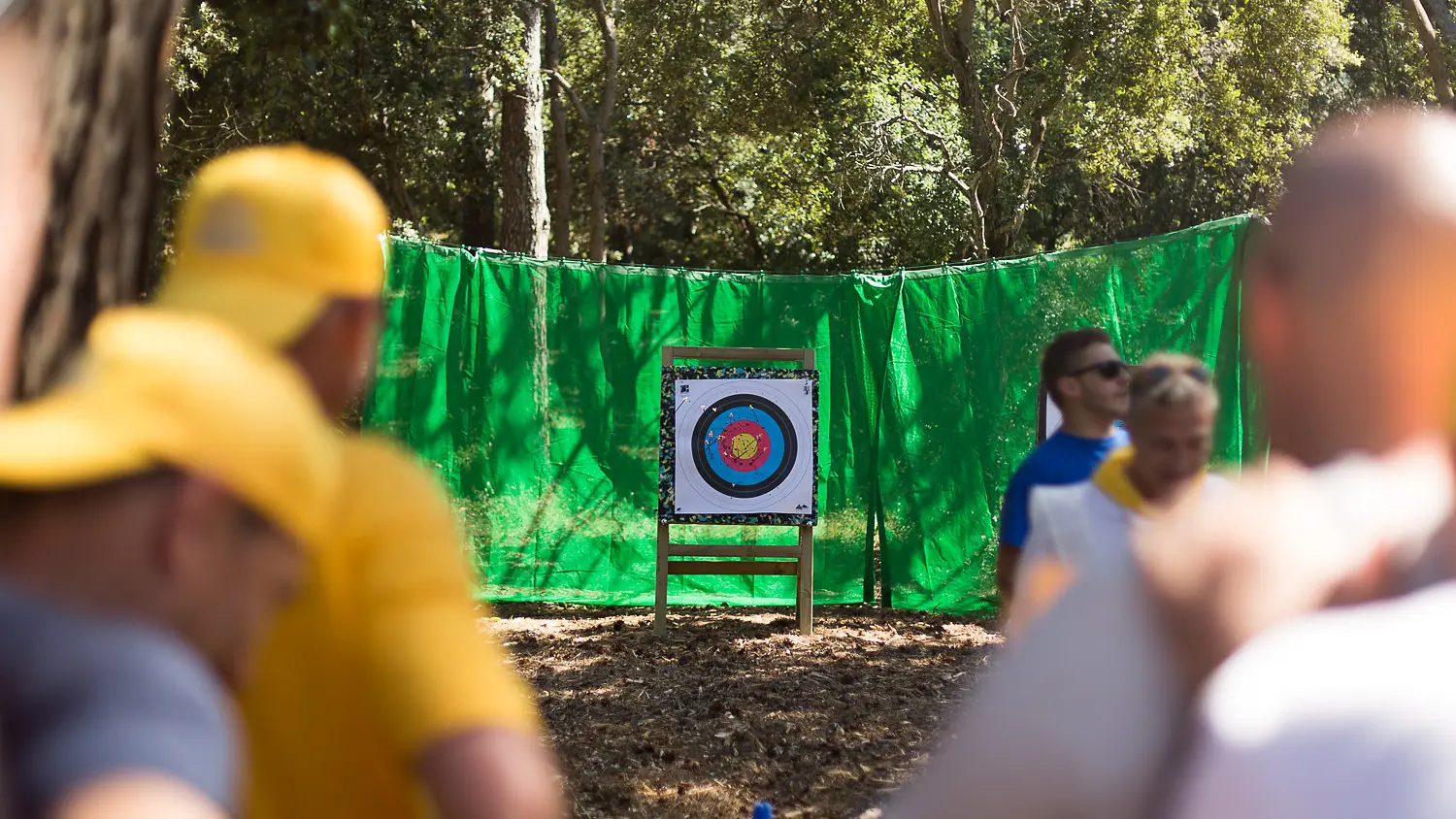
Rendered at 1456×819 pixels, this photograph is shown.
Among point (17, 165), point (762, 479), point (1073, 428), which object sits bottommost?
point (762, 479)

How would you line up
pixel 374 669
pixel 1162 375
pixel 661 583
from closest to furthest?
pixel 374 669, pixel 1162 375, pixel 661 583

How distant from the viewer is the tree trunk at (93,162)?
1.72 meters

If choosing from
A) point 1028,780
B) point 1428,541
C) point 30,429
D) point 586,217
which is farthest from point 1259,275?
point 586,217

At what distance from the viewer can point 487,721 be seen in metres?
0.96

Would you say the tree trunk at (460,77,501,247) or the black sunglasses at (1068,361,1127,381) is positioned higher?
the tree trunk at (460,77,501,247)

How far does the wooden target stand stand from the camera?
23.3ft

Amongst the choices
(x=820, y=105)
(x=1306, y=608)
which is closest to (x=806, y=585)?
(x=1306, y=608)

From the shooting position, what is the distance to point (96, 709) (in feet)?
2.22

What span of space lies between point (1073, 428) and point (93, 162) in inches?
82.3

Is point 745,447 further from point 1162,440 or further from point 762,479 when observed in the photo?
point 1162,440

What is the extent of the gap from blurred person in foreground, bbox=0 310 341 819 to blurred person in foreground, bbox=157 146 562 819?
142mm

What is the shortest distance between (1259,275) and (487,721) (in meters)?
0.59

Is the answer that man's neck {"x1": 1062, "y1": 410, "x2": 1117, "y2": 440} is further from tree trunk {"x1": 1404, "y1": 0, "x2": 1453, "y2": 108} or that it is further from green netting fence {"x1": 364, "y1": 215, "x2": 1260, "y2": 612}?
tree trunk {"x1": 1404, "y1": 0, "x2": 1453, "y2": 108}

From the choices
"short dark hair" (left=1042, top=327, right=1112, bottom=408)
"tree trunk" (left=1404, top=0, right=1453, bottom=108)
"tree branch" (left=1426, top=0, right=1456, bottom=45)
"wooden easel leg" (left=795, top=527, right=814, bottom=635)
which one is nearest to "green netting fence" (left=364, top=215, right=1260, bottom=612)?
"wooden easel leg" (left=795, top=527, right=814, bottom=635)
